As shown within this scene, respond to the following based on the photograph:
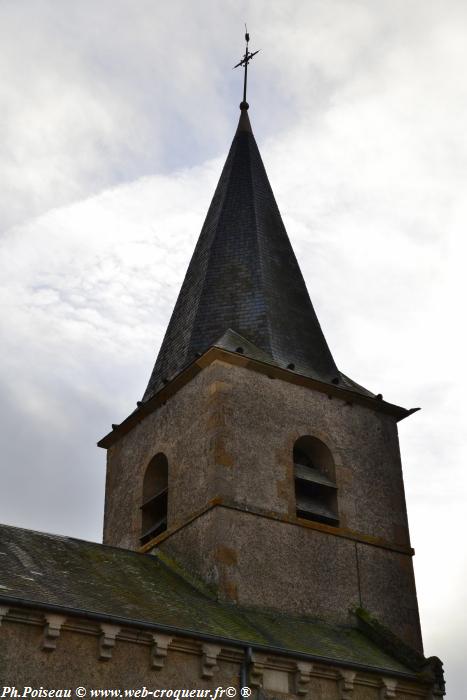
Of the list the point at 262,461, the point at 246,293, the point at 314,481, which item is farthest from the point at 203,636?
the point at 246,293

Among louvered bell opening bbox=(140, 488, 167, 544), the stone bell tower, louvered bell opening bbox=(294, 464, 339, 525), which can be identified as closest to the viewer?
the stone bell tower

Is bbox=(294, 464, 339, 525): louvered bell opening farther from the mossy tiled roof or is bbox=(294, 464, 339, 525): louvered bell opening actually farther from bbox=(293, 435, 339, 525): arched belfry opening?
the mossy tiled roof

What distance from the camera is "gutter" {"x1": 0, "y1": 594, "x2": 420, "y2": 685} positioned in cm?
1213

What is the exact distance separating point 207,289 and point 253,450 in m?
4.59

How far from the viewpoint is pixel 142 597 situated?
559 inches

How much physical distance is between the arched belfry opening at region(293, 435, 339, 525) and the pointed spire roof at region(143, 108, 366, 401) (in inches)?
56.7

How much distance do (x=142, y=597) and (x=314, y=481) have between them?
4.69 meters

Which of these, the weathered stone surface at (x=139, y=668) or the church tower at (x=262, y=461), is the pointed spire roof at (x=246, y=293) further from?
the weathered stone surface at (x=139, y=668)

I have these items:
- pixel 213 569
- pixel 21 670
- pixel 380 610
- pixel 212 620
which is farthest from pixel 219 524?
pixel 21 670

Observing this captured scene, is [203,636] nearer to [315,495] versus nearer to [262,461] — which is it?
[262,461]

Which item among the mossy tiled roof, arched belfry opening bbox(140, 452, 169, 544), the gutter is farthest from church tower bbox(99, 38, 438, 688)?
the gutter

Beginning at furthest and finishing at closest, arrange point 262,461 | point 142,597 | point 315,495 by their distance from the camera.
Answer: point 315,495 → point 262,461 → point 142,597

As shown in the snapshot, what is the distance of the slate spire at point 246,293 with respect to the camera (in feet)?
64.1

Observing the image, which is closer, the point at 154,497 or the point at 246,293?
the point at 154,497
